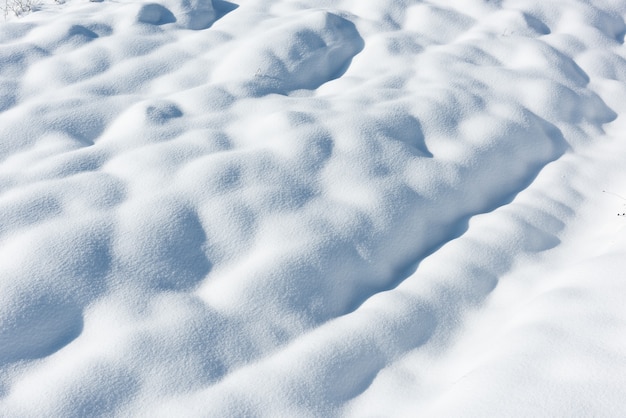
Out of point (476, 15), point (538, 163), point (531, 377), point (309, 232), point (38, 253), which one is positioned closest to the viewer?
point (531, 377)

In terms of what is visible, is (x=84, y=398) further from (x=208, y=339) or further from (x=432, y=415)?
(x=432, y=415)

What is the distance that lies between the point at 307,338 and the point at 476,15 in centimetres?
309

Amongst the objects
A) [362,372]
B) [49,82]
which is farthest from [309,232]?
[49,82]

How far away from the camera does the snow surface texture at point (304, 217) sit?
5.92 ft

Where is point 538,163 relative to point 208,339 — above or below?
above

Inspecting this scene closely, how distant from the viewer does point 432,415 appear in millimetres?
1669

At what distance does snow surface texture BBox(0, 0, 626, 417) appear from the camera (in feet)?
5.92

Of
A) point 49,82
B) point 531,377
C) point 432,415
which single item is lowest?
point 49,82

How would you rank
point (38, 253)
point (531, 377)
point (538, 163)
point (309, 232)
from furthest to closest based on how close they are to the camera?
1. point (538, 163)
2. point (309, 232)
3. point (38, 253)
4. point (531, 377)

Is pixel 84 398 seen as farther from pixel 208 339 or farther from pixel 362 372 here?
pixel 362 372

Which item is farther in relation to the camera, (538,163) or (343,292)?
(538,163)

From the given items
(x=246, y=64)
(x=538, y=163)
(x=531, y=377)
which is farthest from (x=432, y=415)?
(x=246, y=64)

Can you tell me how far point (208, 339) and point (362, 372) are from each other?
0.53 meters

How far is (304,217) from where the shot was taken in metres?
2.40
